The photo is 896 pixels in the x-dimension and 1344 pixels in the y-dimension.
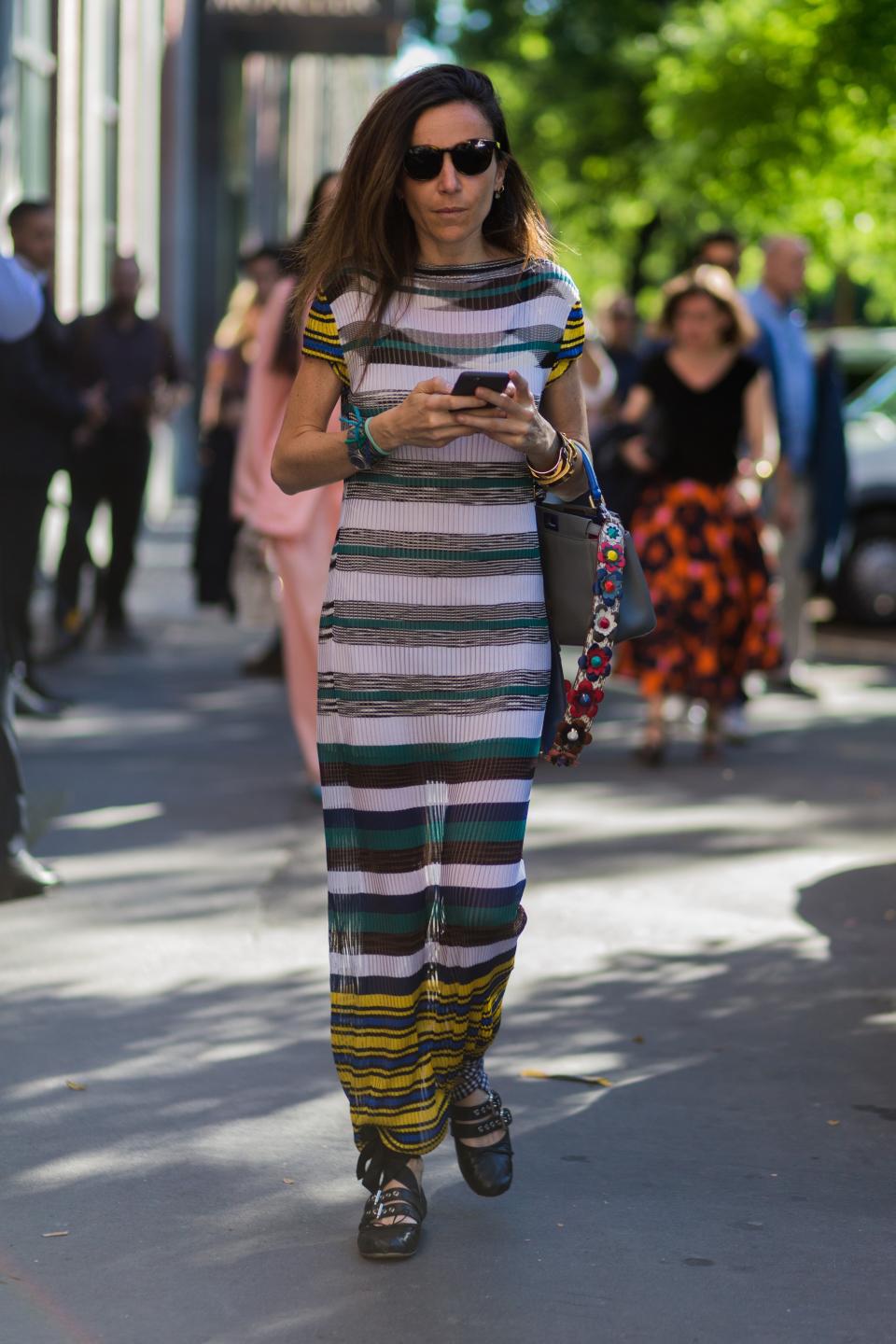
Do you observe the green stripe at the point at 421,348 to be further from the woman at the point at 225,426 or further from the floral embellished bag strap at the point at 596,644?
the woman at the point at 225,426

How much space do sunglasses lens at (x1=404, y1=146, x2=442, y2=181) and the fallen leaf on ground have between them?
6.77ft

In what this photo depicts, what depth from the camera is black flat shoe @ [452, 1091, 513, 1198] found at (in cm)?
403

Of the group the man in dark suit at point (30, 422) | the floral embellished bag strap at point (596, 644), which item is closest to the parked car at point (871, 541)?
the man in dark suit at point (30, 422)

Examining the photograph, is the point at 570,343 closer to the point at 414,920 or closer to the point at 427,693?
the point at 427,693

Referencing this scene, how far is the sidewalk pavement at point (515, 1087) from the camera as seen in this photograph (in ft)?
11.9

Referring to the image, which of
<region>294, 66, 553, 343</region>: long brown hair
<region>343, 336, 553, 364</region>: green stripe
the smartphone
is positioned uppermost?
<region>294, 66, 553, 343</region>: long brown hair

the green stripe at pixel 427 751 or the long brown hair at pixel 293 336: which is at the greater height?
the long brown hair at pixel 293 336

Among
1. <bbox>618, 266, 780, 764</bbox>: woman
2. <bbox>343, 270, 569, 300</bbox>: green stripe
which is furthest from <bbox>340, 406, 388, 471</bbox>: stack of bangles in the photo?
<bbox>618, 266, 780, 764</bbox>: woman

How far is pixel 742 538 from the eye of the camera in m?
9.31

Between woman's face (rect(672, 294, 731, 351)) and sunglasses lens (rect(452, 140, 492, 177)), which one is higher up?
sunglasses lens (rect(452, 140, 492, 177))

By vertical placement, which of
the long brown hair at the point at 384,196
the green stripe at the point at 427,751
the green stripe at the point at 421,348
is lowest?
the green stripe at the point at 427,751

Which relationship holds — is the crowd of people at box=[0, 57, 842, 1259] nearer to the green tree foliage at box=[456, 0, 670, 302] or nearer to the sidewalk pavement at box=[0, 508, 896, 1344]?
the sidewalk pavement at box=[0, 508, 896, 1344]

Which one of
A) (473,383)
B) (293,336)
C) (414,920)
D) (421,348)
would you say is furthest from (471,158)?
(293,336)

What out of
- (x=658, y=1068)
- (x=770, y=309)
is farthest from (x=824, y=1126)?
(x=770, y=309)
